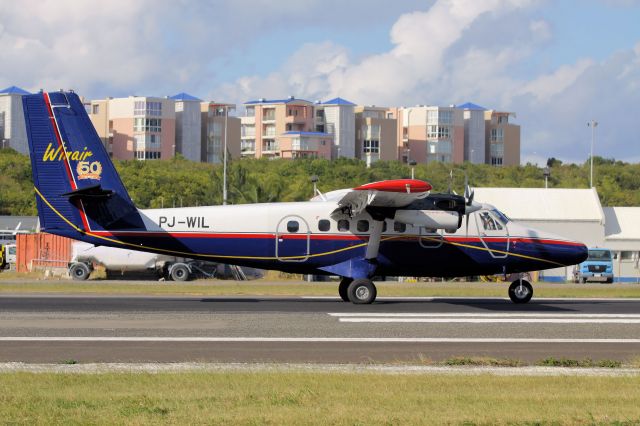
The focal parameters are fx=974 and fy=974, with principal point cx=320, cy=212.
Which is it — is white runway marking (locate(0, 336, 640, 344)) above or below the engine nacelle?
below

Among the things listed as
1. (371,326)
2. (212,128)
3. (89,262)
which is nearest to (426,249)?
(371,326)

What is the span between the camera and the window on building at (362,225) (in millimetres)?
29969

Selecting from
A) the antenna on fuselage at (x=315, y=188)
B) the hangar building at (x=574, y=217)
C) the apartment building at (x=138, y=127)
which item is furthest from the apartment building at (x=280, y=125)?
the antenna on fuselage at (x=315, y=188)

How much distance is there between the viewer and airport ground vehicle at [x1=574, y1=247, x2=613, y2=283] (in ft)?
184

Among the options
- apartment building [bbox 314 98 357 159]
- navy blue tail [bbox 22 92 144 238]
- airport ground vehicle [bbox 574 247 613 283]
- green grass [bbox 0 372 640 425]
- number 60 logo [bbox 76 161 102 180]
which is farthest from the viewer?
apartment building [bbox 314 98 357 159]

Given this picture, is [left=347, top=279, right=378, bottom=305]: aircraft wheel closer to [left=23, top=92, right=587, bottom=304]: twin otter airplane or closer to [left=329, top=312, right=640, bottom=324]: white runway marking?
[left=23, top=92, right=587, bottom=304]: twin otter airplane

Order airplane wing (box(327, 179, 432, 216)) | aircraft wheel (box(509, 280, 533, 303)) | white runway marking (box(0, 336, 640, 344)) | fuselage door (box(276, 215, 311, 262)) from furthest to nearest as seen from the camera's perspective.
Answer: aircraft wheel (box(509, 280, 533, 303))
fuselage door (box(276, 215, 311, 262))
airplane wing (box(327, 179, 432, 216))
white runway marking (box(0, 336, 640, 344))

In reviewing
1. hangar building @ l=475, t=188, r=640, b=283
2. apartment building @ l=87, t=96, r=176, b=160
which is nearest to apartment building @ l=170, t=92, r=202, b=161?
apartment building @ l=87, t=96, r=176, b=160

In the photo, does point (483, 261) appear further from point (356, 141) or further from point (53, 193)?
point (356, 141)

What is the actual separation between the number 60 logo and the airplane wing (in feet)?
23.9

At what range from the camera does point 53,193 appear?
2867cm

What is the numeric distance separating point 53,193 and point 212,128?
165 m

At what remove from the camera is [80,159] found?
94.8 ft

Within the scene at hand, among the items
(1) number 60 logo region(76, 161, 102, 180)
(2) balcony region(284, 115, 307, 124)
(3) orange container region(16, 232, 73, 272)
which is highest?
(2) balcony region(284, 115, 307, 124)
